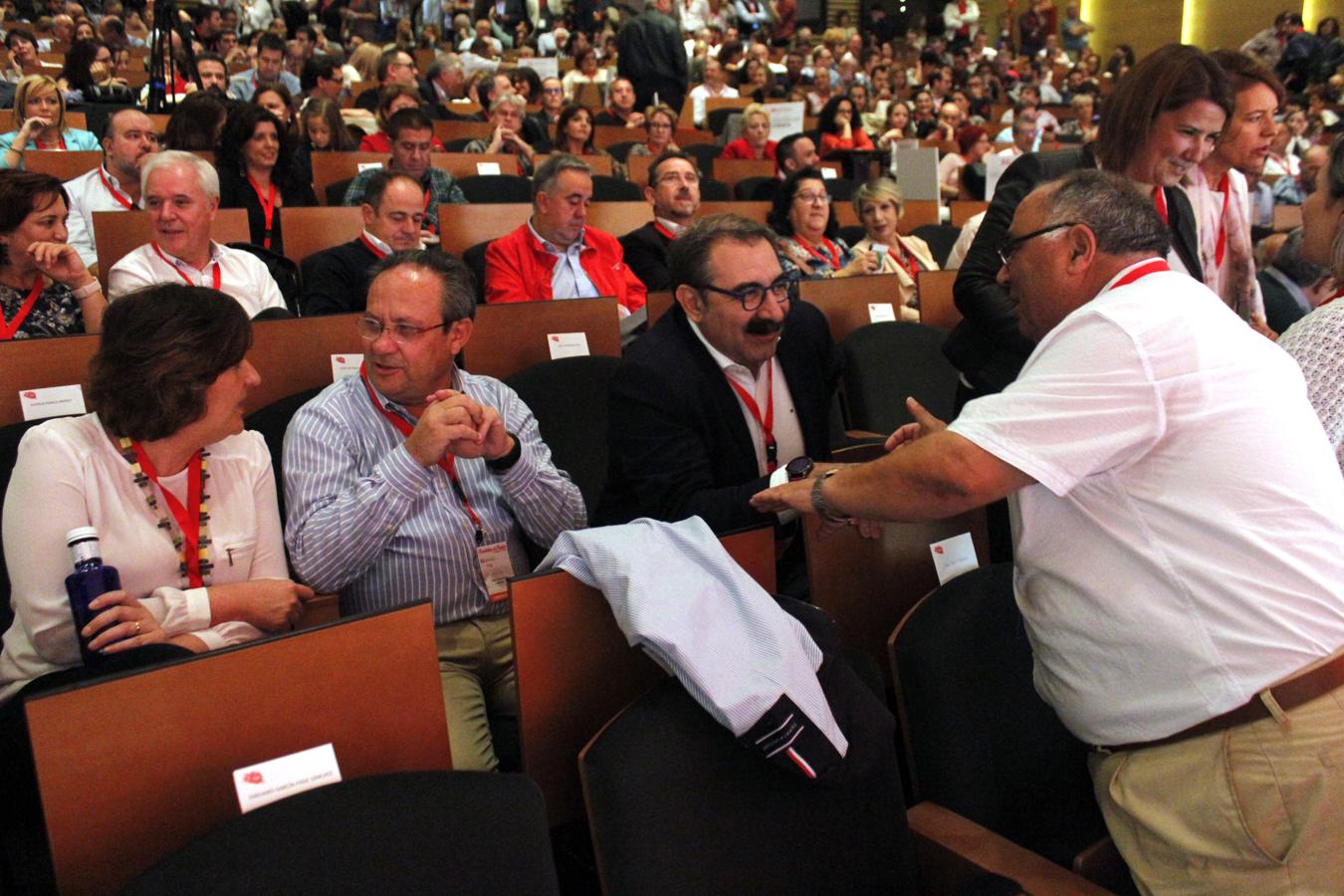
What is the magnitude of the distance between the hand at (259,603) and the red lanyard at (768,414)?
36.2 inches

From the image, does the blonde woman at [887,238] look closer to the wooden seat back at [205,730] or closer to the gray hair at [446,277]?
the gray hair at [446,277]

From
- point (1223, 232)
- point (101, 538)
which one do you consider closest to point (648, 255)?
point (1223, 232)

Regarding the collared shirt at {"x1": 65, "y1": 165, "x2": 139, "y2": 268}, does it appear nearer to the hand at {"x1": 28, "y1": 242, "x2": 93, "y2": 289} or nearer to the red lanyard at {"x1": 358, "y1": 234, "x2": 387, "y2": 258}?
the red lanyard at {"x1": 358, "y1": 234, "x2": 387, "y2": 258}

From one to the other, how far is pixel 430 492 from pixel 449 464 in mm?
76

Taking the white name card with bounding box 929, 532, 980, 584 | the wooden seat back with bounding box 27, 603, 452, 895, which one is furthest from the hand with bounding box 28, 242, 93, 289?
the white name card with bounding box 929, 532, 980, 584

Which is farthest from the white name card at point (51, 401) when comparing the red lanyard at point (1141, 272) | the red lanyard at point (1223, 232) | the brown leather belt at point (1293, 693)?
the red lanyard at point (1223, 232)

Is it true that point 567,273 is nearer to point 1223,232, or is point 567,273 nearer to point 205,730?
point 1223,232

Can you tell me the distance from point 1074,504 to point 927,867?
0.52m

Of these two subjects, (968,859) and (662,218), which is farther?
(662,218)

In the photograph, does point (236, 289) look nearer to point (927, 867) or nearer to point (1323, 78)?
point (927, 867)

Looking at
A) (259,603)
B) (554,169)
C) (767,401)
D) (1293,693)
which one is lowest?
(1293,693)

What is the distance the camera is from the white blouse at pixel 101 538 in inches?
60.3

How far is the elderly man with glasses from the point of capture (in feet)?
5.78

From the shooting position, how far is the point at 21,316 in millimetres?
2594
